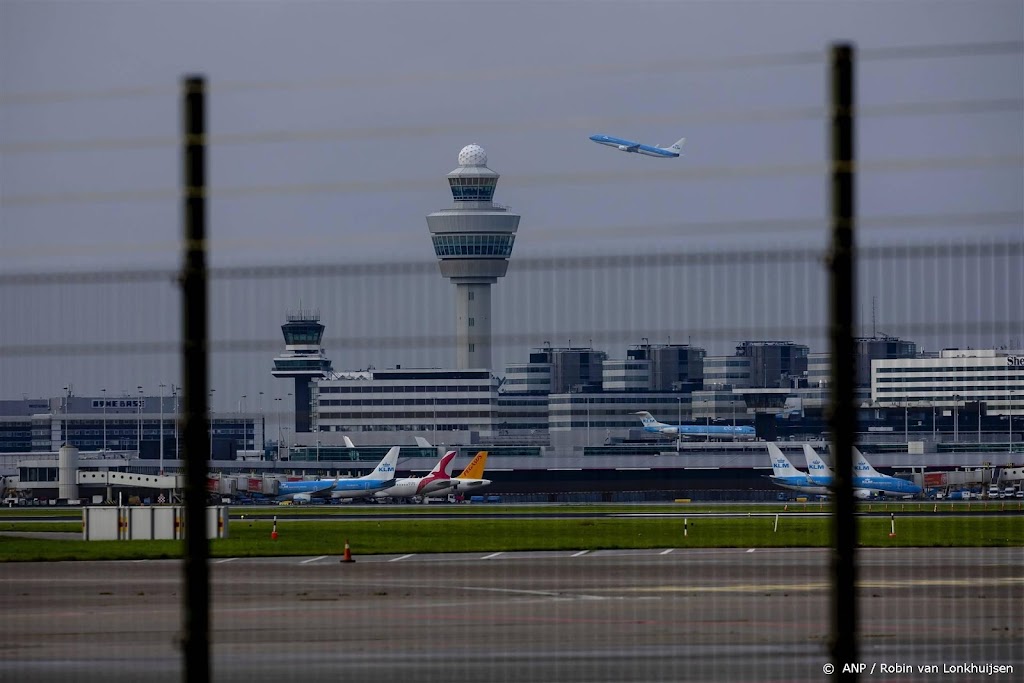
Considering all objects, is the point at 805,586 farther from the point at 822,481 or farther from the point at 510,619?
the point at 822,481

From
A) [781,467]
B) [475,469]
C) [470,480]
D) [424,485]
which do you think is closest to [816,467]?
[781,467]

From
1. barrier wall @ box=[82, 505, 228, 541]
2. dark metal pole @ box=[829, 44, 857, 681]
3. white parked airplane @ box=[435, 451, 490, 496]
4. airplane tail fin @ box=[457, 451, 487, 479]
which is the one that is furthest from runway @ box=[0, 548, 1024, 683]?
airplane tail fin @ box=[457, 451, 487, 479]

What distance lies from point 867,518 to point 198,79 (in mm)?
77455

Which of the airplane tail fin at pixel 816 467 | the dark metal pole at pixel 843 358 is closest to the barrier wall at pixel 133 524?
the dark metal pole at pixel 843 358

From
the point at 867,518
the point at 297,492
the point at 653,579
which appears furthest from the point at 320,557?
the point at 297,492

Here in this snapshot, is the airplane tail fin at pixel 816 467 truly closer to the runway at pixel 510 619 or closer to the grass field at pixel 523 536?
the grass field at pixel 523 536

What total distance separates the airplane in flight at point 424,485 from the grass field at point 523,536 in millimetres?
39648

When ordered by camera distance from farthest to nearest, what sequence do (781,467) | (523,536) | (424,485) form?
1. (781,467)
2. (424,485)
3. (523,536)

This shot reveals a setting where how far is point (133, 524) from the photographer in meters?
57.4

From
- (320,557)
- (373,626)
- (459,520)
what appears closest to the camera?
(373,626)

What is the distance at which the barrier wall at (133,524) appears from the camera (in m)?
57.0

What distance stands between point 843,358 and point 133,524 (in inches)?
1984

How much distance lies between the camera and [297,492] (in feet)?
416

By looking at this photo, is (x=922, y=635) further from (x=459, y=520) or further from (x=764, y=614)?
(x=459, y=520)
